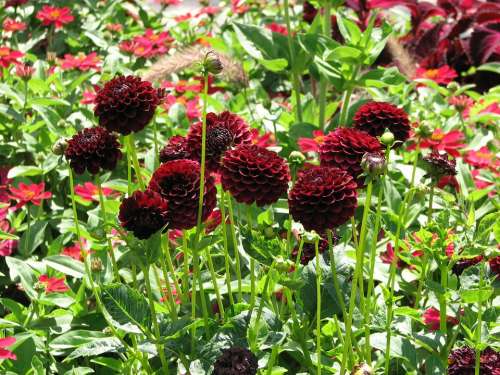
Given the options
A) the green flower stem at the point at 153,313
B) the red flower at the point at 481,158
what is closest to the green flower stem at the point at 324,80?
the red flower at the point at 481,158

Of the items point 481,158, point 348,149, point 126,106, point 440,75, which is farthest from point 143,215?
point 440,75

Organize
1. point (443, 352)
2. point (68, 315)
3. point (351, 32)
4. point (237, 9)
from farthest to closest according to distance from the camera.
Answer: point (237, 9)
point (351, 32)
point (68, 315)
point (443, 352)

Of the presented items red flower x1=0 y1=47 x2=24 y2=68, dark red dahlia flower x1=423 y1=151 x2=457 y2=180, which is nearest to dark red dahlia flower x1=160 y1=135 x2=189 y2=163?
dark red dahlia flower x1=423 y1=151 x2=457 y2=180

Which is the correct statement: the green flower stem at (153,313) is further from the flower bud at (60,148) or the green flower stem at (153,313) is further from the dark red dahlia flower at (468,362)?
the dark red dahlia flower at (468,362)

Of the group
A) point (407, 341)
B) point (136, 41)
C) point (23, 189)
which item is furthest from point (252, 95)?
point (407, 341)

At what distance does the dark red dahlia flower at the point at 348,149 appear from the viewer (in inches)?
47.3

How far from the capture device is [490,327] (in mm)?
1225

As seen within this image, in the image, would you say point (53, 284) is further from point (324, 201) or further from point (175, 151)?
point (324, 201)

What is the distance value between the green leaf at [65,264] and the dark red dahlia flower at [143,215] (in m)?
0.50

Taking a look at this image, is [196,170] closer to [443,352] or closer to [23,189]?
[443,352]

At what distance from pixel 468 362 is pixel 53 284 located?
0.73m

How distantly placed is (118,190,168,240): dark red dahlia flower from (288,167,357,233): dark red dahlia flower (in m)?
0.18

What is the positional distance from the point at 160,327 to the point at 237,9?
1.82 m

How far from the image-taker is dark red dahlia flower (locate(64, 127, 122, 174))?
1.23 metres
